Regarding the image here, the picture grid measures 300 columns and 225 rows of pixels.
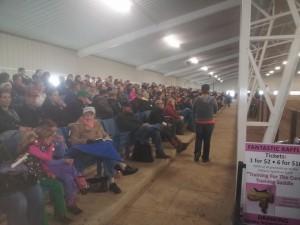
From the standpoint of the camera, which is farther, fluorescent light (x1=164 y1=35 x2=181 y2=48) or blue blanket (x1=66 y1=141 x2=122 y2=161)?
fluorescent light (x1=164 y1=35 x2=181 y2=48)

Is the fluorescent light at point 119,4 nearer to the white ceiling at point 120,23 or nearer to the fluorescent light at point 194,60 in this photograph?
the white ceiling at point 120,23

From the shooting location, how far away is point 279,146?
3406mm

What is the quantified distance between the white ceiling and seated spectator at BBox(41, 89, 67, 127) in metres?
3.94

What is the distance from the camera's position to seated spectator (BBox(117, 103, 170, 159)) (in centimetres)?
650

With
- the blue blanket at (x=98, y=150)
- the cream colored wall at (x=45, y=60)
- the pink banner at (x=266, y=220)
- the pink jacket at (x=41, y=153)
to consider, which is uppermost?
the cream colored wall at (x=45, y=60)

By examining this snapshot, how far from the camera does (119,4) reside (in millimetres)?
9438

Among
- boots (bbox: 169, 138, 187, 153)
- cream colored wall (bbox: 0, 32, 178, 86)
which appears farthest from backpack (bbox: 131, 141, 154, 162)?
cream colored wall (bbox: 0, 32, 178, 86)

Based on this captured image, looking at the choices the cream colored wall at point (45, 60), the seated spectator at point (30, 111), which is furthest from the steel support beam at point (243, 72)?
the cream colored wall at point (45, 60)

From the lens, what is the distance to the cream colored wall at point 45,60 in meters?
9.71

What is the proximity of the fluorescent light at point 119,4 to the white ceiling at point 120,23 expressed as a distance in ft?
0.65

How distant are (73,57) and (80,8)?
4.48 m

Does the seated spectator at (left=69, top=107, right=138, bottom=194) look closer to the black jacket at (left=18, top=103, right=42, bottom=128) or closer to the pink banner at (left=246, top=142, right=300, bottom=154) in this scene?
the black jacket at (left=18, top=103, right=42, bottom=128)

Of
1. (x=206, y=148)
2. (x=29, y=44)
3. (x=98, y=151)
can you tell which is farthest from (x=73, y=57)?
(x=98, y=151)

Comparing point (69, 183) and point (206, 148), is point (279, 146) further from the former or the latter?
point (206, 148)
